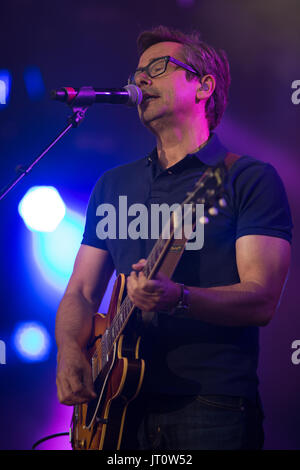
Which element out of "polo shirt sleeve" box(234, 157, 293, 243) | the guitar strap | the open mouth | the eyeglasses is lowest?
the guitar strap

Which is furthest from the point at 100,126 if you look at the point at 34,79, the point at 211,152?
the point at 211,152

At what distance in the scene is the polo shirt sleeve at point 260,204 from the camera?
1.65 meters

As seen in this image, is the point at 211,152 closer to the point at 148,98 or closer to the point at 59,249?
the point at 148,98

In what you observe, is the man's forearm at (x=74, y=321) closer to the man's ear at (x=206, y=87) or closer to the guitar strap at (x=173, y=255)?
the guitar strap at (x=173, y=255)

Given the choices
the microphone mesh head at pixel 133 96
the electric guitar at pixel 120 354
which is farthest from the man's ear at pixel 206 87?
the electric guitar at pixel 120 354

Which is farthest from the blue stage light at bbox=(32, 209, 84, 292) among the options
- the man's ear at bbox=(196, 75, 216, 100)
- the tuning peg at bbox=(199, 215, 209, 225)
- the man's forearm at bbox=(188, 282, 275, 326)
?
the tuning peg at bbox=(199, 215, 209, 225)

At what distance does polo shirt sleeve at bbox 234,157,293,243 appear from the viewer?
165 cm

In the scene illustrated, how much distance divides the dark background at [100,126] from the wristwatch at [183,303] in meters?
1.61

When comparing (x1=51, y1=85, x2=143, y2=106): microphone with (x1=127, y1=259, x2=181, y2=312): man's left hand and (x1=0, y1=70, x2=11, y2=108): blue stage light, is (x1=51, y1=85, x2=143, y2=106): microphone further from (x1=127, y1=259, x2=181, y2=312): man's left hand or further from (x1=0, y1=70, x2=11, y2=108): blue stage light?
(x1=0, y1=70, x2=11, y2=108): blue stage light

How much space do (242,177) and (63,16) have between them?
2.05 m

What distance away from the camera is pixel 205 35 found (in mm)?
3014

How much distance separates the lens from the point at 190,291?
143cm

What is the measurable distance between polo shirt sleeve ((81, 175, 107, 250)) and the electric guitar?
383mm
